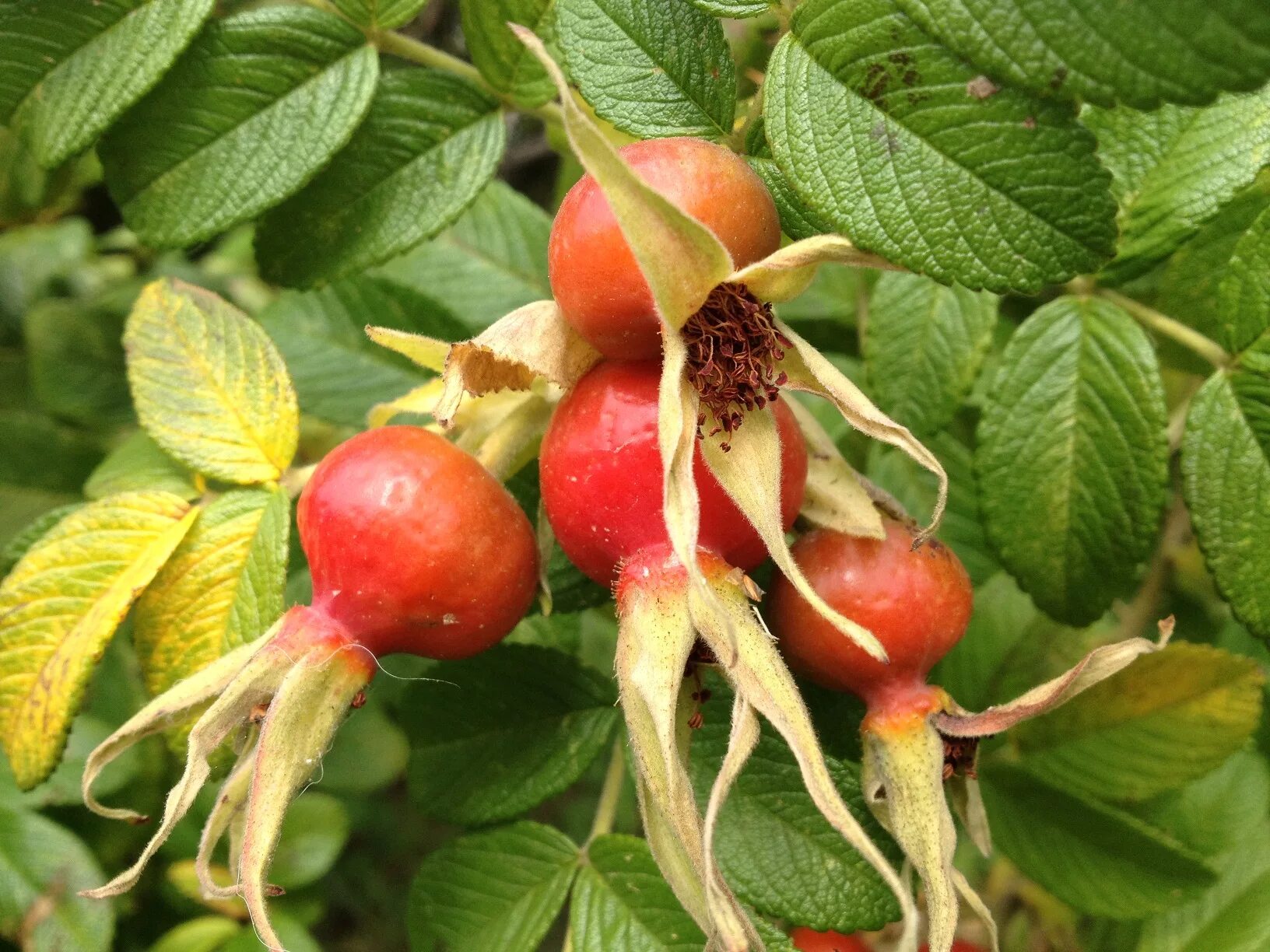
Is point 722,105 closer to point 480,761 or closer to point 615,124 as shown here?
point 615,124

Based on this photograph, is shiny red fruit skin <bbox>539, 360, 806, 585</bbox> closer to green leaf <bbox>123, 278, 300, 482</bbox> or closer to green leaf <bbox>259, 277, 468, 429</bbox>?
green leaf <bbox>123, 278, 300, 482</bbox>

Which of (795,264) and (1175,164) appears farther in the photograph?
(1175,164)

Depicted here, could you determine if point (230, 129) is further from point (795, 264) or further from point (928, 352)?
point (928, 352)

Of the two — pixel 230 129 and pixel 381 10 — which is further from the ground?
pixel 381 10

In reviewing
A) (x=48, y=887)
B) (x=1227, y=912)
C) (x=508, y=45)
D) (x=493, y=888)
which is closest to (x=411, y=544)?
(x=493, y=888)

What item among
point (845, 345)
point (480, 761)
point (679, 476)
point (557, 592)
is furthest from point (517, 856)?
point (845, 345)

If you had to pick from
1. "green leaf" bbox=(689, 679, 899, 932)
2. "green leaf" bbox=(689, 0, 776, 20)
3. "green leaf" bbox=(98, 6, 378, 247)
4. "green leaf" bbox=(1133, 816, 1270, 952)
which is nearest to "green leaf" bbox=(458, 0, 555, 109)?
"green leaf" bbox=(98, 6, 378, 247)
